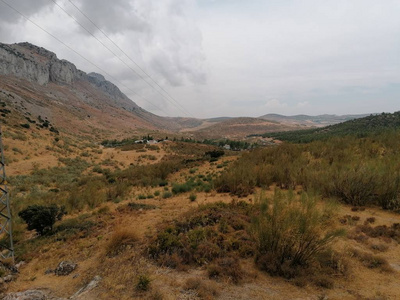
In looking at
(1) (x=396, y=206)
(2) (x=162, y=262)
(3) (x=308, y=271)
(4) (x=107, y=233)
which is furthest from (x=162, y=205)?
(1) (x=396, y=206)

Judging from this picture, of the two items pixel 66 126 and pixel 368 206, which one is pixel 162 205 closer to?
pixel 368 206

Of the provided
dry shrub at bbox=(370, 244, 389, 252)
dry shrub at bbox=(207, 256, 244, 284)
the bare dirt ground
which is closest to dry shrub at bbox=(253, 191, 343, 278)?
the bare dirt ground

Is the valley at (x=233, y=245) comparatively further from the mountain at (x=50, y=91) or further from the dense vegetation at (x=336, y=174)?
the mountain at (x=50, y=91)

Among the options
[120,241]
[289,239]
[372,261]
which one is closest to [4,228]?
[120,241]

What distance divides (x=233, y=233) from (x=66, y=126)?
8286 cm

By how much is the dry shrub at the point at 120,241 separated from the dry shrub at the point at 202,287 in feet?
7.99

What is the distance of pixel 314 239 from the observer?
15.1 feet

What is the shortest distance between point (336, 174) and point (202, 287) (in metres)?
7.47

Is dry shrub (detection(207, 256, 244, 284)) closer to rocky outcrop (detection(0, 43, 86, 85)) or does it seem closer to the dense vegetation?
the dense vegetation

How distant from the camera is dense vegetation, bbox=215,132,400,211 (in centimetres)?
787

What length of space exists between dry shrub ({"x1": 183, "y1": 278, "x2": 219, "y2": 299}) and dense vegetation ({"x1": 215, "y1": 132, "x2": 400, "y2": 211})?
10.9ft

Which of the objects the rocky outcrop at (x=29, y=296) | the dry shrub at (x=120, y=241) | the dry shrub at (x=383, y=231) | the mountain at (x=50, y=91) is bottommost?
the rocky outcrop at (x=29, y=296)

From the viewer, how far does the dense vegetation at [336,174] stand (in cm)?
787

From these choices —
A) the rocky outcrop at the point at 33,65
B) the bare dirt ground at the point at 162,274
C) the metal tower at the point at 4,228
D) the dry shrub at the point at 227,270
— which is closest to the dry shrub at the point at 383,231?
the bare dirt ground at the point at 162,274
